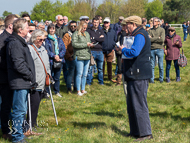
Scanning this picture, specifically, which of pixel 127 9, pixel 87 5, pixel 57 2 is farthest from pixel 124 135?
pixel 57 2

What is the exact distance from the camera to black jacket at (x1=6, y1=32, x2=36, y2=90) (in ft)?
13.9

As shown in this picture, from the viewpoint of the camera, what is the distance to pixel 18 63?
4.22m

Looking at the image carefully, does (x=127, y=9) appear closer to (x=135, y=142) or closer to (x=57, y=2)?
(x=57, y=2)

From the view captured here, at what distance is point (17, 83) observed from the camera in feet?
14.1

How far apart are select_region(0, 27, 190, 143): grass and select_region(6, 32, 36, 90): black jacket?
115cm

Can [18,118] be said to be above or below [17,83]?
below

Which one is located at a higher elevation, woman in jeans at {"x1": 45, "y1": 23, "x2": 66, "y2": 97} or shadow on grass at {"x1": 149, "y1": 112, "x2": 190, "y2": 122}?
woman in jeans at {"x1": 45, "y1": 23, "x2": 66, "y2": 97}

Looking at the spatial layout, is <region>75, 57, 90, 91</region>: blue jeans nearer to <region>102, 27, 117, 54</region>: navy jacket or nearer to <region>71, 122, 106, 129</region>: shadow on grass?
<region>102, 27, 117, 54</region>: navy jacket

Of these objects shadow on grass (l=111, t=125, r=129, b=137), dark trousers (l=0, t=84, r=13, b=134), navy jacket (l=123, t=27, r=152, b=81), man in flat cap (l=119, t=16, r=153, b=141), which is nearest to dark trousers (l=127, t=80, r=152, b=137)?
man in flat cap (l=119, t=16, r=153, b=141)

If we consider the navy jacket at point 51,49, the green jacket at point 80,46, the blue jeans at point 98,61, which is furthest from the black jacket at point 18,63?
the blue jeans at point 98,61

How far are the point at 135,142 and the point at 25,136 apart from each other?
206 centimetres

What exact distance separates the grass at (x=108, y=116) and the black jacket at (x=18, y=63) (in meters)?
1.15

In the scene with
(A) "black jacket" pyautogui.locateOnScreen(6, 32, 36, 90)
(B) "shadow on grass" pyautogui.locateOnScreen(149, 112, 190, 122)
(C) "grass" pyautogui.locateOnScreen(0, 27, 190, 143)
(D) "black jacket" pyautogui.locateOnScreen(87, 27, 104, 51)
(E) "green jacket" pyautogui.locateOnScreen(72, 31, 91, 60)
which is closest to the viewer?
(A) "black jacket" pyautogui.locateOnScreen(6, 32, 36, 90)

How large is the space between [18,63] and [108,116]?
9.60 ft
